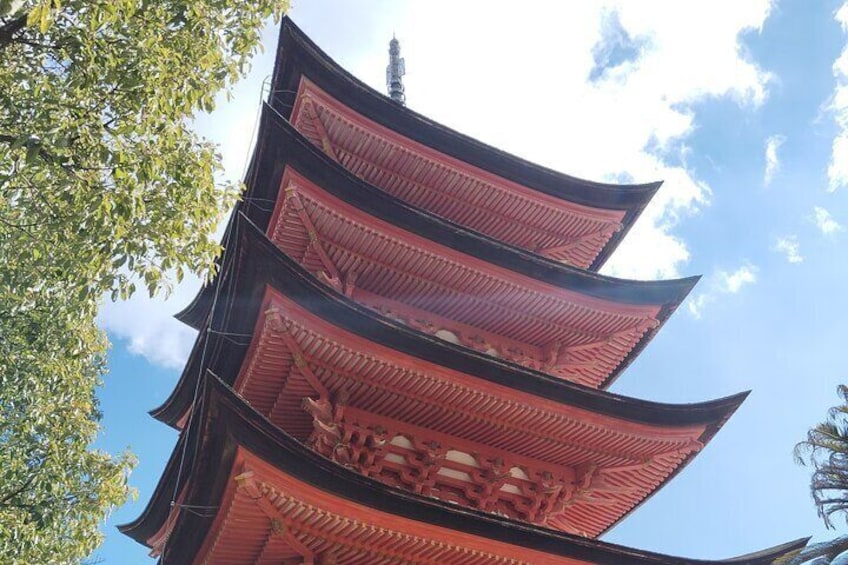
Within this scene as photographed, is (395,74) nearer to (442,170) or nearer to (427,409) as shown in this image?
(442,170)

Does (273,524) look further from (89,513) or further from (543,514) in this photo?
(543,514)

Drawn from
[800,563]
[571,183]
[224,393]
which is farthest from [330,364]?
[800,563]

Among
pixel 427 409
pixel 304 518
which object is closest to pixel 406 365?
pixel 427 409

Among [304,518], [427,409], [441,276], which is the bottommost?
[304,518]

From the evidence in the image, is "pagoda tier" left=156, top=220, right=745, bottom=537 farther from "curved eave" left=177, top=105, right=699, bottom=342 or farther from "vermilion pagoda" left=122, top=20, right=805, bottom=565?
"curved eave" left=177, top=105, right=699, bottom=342

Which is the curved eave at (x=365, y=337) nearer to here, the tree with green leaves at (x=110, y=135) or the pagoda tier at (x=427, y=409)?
the pagoda tier at (x=427, y=409)

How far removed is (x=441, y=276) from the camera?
12.6 meters

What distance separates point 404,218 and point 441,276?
134cm

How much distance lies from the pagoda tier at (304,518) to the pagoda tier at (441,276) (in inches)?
166

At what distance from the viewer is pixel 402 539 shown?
29.0 feet

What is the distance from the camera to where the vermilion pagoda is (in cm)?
870

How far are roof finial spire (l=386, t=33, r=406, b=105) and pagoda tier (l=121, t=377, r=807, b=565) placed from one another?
43.6ft

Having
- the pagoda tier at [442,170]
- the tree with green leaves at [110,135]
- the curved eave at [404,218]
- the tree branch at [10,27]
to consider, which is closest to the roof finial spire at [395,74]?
the pagoda tier at [442,170]

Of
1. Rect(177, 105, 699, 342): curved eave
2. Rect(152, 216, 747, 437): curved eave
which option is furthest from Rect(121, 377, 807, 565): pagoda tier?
Rect(177, 105, 699, 342): curved eave
